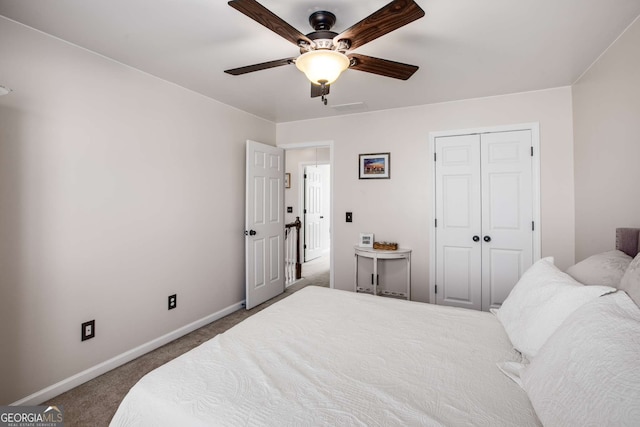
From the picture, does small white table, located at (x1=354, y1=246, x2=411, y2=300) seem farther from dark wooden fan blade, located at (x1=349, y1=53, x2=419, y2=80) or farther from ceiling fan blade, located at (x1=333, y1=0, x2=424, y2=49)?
ceiling fan blade, located at (x1=333, y1=0, x2=424, y2=49)

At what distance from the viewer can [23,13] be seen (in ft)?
5.87

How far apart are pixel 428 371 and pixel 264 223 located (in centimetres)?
297

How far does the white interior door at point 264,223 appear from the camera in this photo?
11.9 feet

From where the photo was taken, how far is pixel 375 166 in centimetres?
377

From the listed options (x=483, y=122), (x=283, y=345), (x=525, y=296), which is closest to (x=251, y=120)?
(x=483, y=122)

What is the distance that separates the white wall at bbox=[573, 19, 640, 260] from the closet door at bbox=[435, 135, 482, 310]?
87cm

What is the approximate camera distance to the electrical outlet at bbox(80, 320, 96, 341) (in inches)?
87.2

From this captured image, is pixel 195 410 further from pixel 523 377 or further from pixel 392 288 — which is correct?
pixel 392 288

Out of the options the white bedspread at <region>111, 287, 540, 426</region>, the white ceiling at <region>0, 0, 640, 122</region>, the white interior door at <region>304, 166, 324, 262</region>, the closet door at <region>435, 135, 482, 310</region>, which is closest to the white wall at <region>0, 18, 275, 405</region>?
the white ceiling at <region>0, 0, 640, 122</region>

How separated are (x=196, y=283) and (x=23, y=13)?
7.89ft

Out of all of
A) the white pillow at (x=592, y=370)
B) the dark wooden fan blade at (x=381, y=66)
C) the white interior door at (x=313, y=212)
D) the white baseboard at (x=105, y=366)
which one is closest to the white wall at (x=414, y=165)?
the dark wooden fan blade at (x=381, y=66)

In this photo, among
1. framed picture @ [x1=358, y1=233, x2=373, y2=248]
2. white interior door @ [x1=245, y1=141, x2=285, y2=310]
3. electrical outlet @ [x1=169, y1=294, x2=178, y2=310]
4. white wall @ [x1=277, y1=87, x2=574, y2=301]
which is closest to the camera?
electrical outlet @ [x1=169, y1=294, x2=178, y2=310]

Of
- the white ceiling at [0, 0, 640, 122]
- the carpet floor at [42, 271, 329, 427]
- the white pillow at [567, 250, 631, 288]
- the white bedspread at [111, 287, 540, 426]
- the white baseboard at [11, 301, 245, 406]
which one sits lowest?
the carpet floor at [42, 271, 329, 427]

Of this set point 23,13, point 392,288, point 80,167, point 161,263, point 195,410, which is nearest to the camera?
point 195,410
